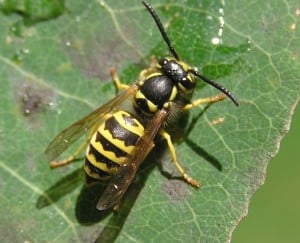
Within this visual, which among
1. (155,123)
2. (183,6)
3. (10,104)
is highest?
(183,6)

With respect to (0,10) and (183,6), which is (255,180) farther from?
(0,10)

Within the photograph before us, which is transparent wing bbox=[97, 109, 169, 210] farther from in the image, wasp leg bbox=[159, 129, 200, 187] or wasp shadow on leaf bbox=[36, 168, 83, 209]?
wasp shadow on leaf bbox=[36, 168, 83, 209]

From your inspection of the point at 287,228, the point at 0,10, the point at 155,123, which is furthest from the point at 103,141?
the point at 287,228

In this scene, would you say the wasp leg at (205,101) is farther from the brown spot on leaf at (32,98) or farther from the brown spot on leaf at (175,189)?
the brown spot on leaf at (32,98)

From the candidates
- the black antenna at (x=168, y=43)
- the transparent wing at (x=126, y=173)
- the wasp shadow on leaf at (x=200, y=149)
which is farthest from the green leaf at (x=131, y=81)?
the transparent wing at (x=126, y=173)

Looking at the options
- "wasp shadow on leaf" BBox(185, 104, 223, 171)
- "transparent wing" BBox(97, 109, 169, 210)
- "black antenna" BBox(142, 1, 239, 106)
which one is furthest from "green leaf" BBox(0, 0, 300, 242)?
"transparent wing" BBox(97, 109, 169, 210)

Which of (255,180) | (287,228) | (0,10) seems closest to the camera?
(255,180)
